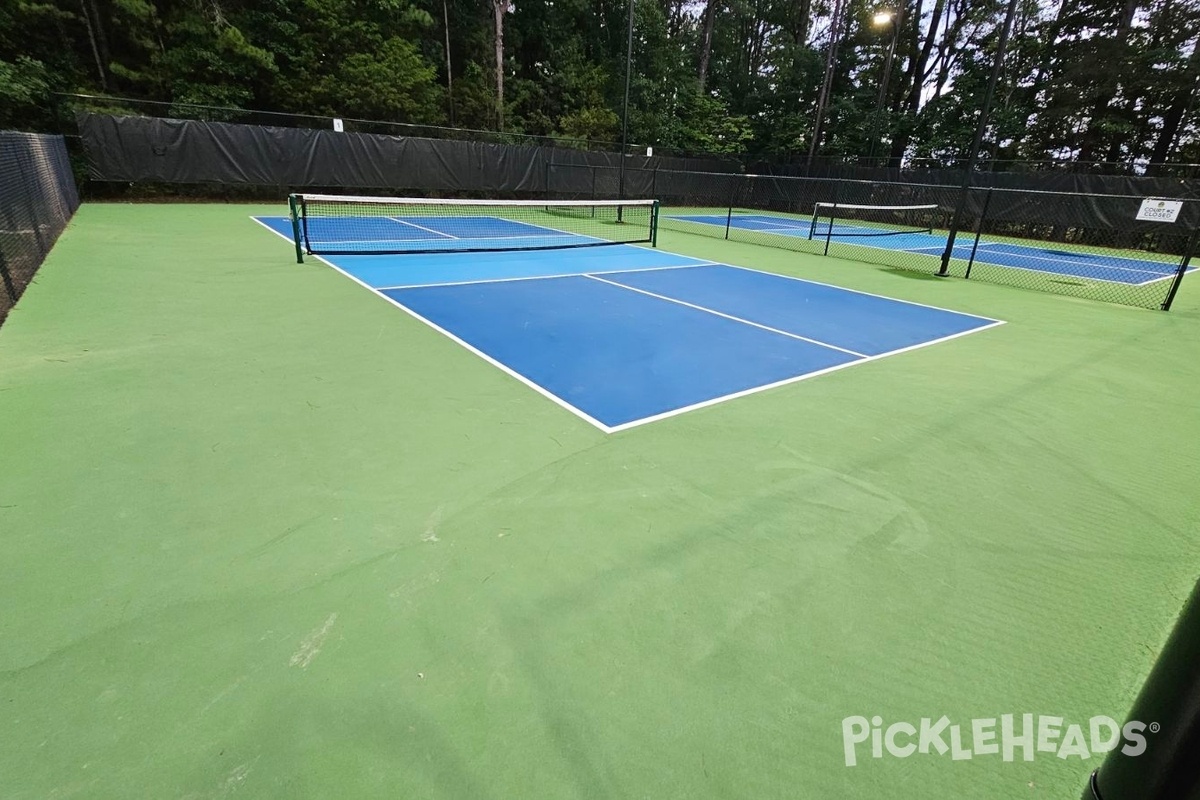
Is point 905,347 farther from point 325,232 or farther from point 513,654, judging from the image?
point 325,232

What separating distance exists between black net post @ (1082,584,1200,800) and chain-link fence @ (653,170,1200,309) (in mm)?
11329

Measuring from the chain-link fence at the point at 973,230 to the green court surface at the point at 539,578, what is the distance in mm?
8410

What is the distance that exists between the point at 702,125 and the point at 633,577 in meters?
35.3

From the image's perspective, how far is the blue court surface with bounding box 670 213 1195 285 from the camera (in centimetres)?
1312

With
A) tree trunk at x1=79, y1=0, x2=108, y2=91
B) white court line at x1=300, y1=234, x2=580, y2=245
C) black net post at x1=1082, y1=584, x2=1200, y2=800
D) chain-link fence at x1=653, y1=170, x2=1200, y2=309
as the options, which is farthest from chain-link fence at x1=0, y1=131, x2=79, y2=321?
tree trunk at x1=79, y1=0, x2=108, y2=91

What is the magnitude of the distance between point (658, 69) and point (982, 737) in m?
36.6

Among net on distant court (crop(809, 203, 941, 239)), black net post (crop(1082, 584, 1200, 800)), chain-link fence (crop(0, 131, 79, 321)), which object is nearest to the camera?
black net post (crop(1082, 584, 1200, 800))

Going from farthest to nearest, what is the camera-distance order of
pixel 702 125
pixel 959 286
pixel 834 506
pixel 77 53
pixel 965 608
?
pixel 702 125
pixel 77 53
pixel 959 286
pixel 834 506
pixel 965 608

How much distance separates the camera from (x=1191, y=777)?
71 cm

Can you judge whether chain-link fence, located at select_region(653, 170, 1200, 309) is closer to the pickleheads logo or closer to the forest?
the forest

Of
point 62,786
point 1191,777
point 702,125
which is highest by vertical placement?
point 702,125

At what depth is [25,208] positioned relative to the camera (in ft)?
25.2

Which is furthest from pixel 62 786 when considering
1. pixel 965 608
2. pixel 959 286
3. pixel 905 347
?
pixel 959 286

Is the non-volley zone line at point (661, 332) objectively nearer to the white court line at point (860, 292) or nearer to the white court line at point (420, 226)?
the white court line at point (860, 292)
